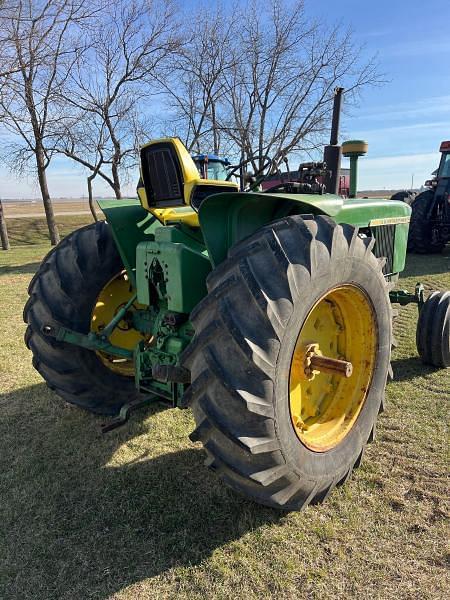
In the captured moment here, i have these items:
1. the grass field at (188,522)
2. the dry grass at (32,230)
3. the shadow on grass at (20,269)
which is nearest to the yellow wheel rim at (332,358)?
the grass field at (188,522)

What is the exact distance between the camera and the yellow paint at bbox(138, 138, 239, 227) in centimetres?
258

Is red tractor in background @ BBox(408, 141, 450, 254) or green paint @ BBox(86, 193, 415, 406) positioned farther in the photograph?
red tractor in background @ BBox(408, 141, 450, 254)

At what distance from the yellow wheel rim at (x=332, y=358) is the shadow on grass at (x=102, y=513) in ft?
1.83

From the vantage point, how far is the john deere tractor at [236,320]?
185 cm

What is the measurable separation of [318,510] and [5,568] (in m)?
1.48

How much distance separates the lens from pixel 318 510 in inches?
94.5

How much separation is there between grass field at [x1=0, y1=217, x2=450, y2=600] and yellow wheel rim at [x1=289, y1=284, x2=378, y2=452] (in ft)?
1.29

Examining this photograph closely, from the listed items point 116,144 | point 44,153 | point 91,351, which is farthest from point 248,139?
point 91,351

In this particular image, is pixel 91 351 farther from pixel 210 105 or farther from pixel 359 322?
pixel 210 105

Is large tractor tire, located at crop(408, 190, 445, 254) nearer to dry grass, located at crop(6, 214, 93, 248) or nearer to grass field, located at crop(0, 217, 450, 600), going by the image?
grass field, located at crop(0, 217, 450, 600)

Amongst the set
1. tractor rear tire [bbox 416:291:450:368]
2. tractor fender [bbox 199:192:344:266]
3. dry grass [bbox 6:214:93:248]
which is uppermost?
tractor fender [bbox 199:192:344:266]

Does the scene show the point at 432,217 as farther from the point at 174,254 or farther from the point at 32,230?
the point at 32,230

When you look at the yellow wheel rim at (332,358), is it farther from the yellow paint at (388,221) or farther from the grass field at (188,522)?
the yellow paint at (388,221)

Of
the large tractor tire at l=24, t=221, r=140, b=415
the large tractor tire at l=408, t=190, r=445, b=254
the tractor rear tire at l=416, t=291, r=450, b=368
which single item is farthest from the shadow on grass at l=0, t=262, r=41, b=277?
the tractor rear tire at l=416, t=291, r=450, b=368
